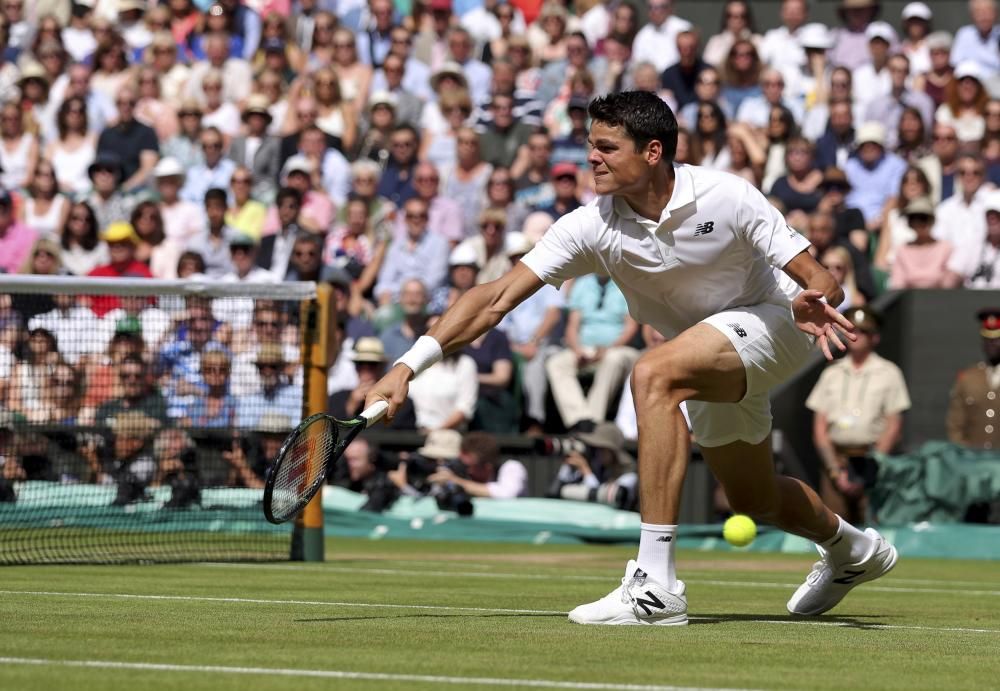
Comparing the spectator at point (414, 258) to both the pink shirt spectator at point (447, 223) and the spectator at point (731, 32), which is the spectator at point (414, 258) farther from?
the spectator at point (731, 32)

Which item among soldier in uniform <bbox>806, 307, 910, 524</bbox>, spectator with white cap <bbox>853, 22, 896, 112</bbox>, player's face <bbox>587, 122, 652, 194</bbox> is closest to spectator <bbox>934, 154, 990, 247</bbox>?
soldier in uniform <bbox>806, 307, 910, 524</bbox>

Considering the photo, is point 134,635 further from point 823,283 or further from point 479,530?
point 479,530

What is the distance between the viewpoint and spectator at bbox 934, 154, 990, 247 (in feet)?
56.8

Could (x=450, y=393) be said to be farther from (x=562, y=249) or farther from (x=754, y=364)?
(x=754, y=364)

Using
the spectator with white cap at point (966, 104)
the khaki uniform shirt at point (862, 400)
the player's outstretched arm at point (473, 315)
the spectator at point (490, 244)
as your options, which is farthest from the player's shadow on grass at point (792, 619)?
the spectator with white cap at point (966, 104)

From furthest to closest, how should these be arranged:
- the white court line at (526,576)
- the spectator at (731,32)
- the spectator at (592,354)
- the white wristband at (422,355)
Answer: the spectator at (731,32) < the spectator at (592,354) < the white court line at (526,576) < the white wristband at (422,355)

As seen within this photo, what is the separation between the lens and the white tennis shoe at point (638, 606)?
23.4 feet

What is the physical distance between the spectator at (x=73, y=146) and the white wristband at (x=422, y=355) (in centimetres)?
1548

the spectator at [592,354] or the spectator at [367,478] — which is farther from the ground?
the spectator at [592,354]

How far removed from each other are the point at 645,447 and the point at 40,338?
747 cm

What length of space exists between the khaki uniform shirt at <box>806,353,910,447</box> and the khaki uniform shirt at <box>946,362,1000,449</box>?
447 millimetres

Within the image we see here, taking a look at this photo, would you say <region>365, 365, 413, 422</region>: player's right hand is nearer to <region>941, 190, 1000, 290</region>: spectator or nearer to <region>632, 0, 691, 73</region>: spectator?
<region>941, 190, 1000, 290</region>: spectator

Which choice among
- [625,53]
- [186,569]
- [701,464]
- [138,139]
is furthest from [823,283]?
[138,139]

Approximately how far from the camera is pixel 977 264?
17.4m
